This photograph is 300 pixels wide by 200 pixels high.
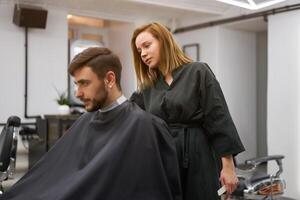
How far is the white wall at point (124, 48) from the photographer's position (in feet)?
18.0

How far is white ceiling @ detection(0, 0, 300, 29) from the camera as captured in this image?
4703 millimetres

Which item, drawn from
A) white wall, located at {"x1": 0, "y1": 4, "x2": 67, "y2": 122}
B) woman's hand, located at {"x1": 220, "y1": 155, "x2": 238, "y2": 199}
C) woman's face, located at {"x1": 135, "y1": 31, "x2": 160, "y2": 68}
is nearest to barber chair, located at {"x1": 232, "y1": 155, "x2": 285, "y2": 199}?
woman's hand, located at {"x1": 220, "y1": 155, "x2": 238, "y2": 199}

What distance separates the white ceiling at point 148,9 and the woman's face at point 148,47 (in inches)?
122

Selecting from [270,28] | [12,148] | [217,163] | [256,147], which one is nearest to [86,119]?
[217,163]

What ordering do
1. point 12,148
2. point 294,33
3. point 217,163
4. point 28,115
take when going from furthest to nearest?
point 28,115
point 294,33
point 12,148
point 217,163

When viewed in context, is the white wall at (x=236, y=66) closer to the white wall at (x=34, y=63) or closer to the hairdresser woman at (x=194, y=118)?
the white wall at (x=34, y=63)

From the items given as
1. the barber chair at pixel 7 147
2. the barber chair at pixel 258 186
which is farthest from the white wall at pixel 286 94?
the barber chair at pixel 7 147

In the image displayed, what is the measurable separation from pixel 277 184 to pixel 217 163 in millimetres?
1847

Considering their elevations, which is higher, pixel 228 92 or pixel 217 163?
pixel 228 92

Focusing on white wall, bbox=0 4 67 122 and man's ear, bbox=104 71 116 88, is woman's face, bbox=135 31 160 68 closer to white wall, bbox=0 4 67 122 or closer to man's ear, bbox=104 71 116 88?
man's ear, bbox=104 71 116 88

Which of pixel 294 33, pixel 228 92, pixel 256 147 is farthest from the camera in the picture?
pixel 256 147

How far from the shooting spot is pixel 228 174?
4.90 ft

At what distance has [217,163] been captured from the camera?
1.57 meters

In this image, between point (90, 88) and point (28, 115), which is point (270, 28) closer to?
point (28, 115)
